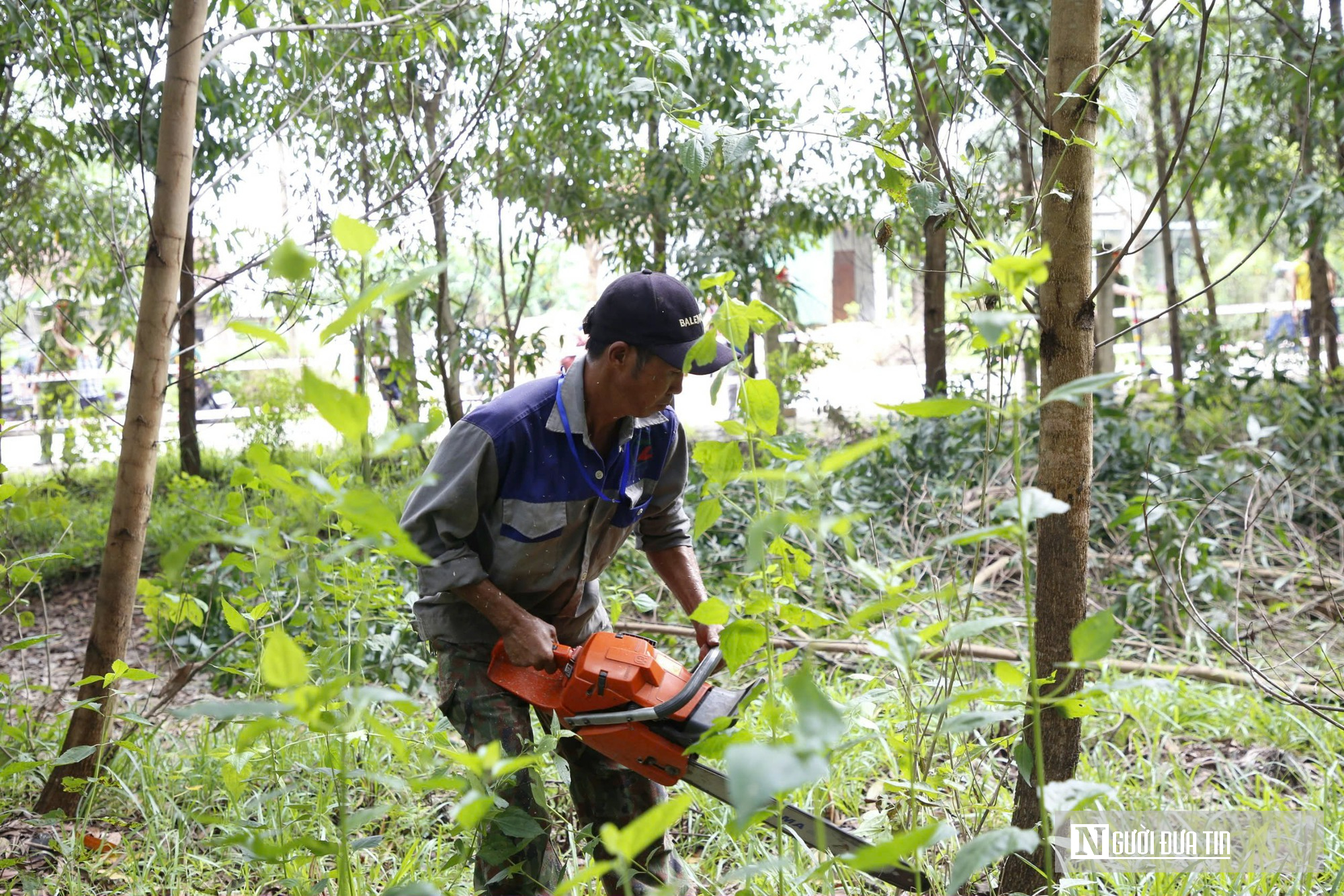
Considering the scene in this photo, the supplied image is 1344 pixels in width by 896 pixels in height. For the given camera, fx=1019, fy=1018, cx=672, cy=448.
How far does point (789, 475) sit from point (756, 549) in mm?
138

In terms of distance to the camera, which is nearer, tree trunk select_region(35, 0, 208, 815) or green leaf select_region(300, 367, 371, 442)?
green leaf select_region(300, 367, 371, 442)

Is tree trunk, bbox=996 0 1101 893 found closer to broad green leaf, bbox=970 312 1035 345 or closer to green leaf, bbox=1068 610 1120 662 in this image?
green leaf, bbox=1068 610 1120 662

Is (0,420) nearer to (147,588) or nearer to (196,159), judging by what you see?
(147,588)

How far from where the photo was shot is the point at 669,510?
8.77 ft

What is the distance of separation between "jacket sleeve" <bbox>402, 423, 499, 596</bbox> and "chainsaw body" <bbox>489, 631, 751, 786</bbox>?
29 cm

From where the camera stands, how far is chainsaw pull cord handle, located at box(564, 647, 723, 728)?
6.66 feet

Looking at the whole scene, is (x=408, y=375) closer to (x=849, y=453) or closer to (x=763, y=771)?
(x=849, y=453)

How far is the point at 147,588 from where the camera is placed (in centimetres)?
298

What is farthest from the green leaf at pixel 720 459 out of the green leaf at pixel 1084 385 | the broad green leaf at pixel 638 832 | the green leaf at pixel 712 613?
the broad green leaf at pixel 638 832

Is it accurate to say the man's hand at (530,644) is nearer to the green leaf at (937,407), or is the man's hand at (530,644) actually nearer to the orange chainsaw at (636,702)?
the orange chainsaw at (636,702)

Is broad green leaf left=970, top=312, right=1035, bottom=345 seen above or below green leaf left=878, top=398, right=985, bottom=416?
above

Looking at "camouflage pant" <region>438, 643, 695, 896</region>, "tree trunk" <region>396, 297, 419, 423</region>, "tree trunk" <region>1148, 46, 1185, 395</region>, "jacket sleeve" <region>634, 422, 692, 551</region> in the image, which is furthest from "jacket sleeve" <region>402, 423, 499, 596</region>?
"tree trunk" <region>1148, 46, 1185, 395</region>

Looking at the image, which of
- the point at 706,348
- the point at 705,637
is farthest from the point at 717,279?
the point at 705,637

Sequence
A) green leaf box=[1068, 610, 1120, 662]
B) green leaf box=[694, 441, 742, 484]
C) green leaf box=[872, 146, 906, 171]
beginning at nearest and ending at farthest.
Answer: green leaf box=[1068, 610, 1120, 662] < green leaf box=[694, 441, 742, 484] < green leaf box=[872, 146, 906, 171]
